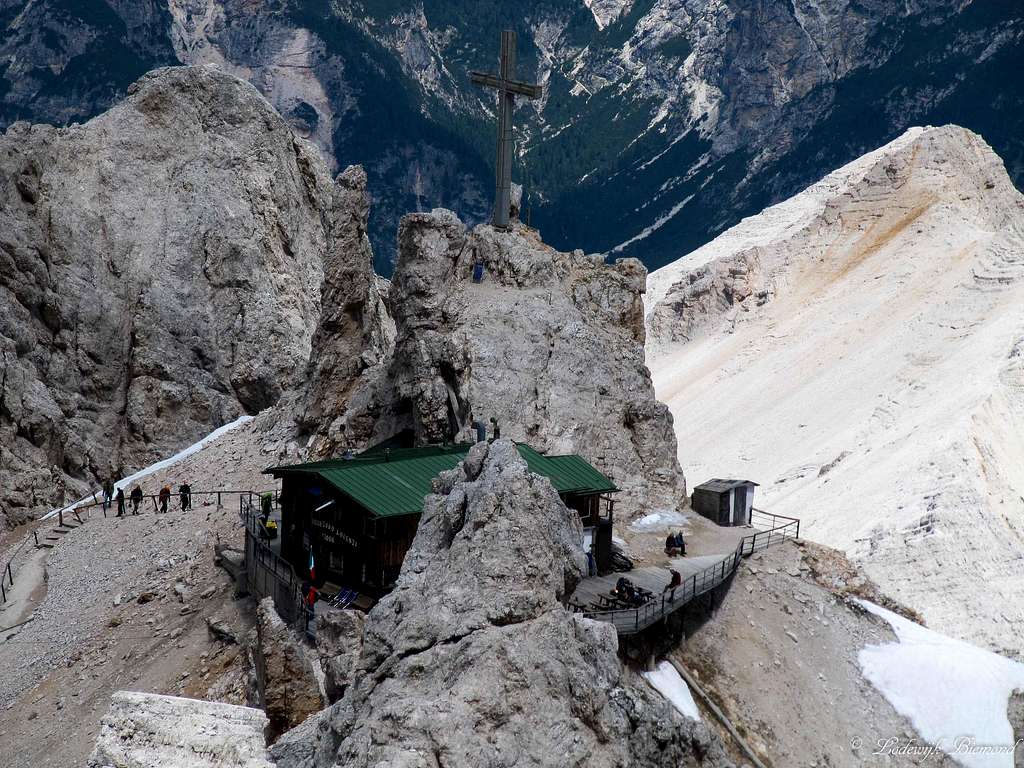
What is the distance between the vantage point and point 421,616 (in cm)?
1834

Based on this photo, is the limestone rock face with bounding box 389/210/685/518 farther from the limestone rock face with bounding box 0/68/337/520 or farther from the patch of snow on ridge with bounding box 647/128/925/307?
the patch of snow on ridge with bounding box 647/128/925/307

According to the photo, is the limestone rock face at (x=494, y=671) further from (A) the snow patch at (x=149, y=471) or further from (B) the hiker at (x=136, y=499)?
(A) the snow patch at (x=149, y=471)

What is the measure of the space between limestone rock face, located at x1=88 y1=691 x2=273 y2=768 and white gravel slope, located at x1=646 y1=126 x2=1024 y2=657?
31303mm

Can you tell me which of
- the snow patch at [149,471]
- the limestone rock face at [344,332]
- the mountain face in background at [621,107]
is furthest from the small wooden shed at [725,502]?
the mountain face in background at [621,107]

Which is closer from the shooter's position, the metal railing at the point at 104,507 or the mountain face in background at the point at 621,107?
the metal railing at the point at 104,507

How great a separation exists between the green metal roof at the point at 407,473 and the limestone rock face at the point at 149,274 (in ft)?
78.4

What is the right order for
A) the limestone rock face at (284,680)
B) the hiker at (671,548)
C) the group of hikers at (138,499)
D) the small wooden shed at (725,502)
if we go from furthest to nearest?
1. the group of hikers at (138,499)
2. the small wooden shed at (725,502)
3. the hiker at (671,548)
4. the limestone rock face at (284,680)

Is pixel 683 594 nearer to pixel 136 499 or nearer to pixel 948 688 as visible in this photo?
pixel 948 688

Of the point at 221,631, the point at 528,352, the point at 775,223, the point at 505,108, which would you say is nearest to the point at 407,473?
the point at 221,631

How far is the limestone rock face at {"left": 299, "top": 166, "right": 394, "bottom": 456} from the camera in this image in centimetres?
4456

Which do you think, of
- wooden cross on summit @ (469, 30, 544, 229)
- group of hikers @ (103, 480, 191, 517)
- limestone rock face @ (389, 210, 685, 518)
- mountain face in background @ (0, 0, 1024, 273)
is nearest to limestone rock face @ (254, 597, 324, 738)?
limestone rock face @ (389, 210, 685, 518)

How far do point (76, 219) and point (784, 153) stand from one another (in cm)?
12940

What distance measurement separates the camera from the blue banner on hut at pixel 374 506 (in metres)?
27.0

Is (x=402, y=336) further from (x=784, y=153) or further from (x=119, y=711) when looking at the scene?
(x=784, y=153)
